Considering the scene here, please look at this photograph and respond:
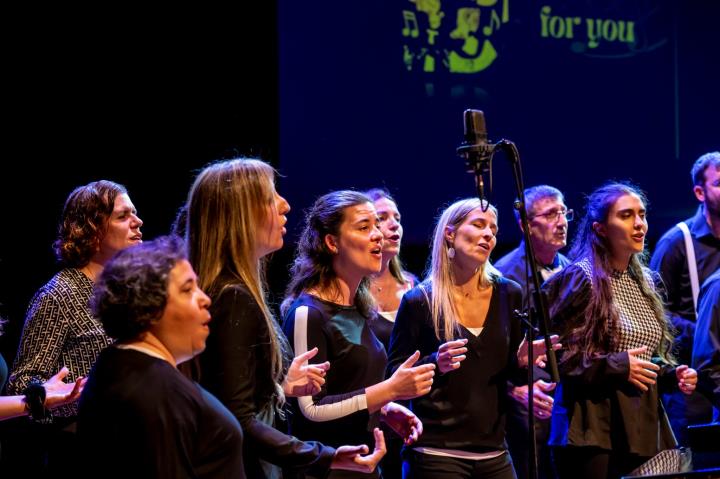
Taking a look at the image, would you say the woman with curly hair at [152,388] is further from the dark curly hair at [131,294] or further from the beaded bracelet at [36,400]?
the beaded bracelet at [36,400]

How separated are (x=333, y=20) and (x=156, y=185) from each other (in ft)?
5.11

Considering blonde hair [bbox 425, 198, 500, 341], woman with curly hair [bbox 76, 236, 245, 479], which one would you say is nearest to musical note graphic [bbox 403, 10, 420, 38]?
blonde hair [bbox 425, 198, 500, 341]

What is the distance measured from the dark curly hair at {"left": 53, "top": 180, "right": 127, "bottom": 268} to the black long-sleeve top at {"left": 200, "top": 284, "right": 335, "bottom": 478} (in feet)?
3.54

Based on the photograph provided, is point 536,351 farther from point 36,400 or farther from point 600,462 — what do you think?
point 36,400

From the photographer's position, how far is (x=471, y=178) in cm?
589

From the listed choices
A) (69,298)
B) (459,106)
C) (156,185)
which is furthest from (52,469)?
(459,106)

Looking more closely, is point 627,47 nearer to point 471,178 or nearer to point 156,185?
point 471,178

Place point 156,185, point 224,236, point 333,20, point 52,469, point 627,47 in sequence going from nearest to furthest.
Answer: point 224,236, point 52,469, point 156,185, point 333,20, point 627,47

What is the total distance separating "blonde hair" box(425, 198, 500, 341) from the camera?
378 cm

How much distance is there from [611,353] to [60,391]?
238 cm

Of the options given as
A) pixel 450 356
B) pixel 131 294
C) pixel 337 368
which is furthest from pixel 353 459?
pixel 131 294

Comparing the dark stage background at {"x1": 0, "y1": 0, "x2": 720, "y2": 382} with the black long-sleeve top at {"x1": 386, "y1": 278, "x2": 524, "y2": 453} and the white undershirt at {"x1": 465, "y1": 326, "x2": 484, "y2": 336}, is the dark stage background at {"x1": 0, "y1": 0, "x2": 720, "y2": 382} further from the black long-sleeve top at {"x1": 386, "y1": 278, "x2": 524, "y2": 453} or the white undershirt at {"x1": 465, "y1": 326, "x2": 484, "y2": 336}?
the white undershirt at {"x1": 465, "y1": 326, "x2": 484, "y2": 336}

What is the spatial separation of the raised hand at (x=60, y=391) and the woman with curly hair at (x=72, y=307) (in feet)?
0.45

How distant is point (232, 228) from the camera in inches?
107
